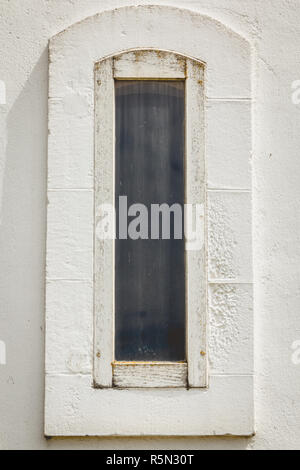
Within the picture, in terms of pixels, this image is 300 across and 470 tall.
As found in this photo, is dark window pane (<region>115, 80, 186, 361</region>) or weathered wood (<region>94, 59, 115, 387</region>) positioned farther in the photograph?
dark window pane (<region>115, 80, 186, 361</region>)

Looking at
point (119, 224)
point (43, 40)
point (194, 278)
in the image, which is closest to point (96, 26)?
point (43, 40)

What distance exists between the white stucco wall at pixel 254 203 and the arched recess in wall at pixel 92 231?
106 millimetres

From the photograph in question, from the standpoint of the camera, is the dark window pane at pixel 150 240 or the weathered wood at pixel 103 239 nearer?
the weathered wood at pixel 103 239

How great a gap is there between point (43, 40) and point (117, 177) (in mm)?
976

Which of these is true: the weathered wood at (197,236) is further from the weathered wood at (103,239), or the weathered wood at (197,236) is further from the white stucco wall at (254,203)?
the weathered wood at (103,239)

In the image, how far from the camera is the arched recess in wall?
3742mm

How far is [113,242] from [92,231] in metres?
0.15

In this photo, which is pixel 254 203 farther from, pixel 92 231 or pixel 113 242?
pixel 92 231

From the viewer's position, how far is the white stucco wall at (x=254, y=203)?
151 inches

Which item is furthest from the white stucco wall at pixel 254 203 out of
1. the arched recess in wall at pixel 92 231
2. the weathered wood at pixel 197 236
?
the weathered wood at pixel 197 236

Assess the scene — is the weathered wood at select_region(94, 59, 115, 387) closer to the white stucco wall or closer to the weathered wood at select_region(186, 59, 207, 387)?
the white stucco wall

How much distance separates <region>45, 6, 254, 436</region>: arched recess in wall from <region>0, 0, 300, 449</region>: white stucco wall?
0.35ft

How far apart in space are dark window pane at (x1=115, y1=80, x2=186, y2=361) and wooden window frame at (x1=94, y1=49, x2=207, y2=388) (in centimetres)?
8

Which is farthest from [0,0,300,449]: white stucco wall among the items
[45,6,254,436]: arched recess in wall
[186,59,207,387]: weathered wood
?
[186,59,207,387]: weathered wood
